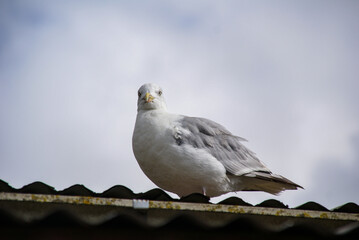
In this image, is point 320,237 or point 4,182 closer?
point 320,237

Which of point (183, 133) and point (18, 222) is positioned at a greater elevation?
point (183, 133)

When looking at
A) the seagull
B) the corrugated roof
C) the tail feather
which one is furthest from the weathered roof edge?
the tail feather

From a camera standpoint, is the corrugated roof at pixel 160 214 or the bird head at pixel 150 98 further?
the bird head at pixel 150 98

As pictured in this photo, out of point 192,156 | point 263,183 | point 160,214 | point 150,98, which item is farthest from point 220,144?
point 160,214

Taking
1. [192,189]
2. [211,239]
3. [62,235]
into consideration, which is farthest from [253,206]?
[62,235]

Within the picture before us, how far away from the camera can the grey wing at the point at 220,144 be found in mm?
6832

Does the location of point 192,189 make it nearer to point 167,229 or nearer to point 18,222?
point 167,229

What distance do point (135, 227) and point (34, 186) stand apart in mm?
2010

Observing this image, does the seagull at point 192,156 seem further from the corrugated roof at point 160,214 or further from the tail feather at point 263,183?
the corrugated roof at point 160,214

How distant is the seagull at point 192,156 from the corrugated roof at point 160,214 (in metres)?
0.89

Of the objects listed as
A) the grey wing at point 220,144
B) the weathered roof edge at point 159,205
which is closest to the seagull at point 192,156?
the grey wing at point 220,144

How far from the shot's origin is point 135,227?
12.0ft

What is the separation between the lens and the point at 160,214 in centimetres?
506

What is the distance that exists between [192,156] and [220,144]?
639mm
